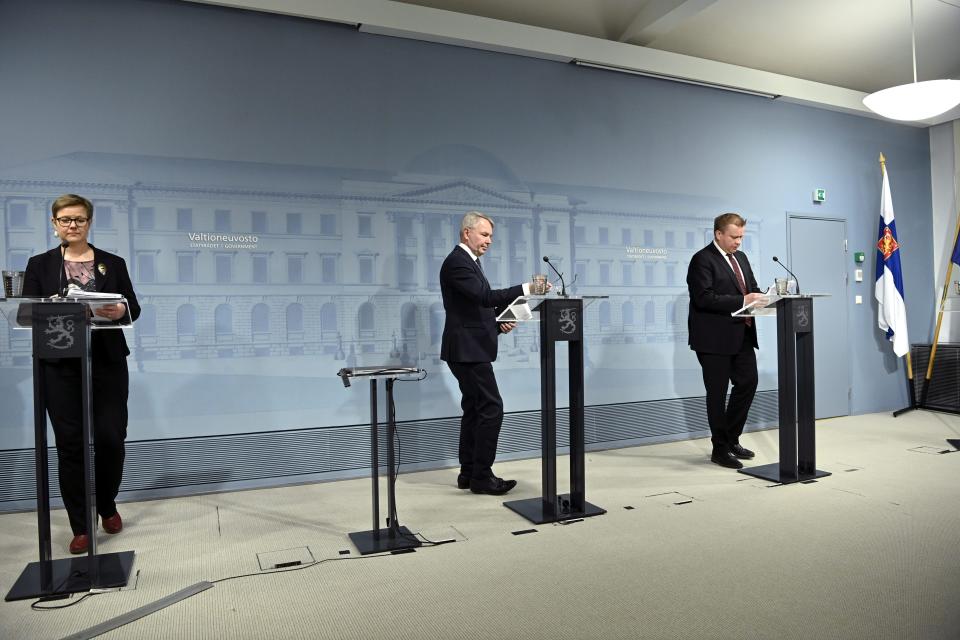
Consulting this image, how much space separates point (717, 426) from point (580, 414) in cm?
158

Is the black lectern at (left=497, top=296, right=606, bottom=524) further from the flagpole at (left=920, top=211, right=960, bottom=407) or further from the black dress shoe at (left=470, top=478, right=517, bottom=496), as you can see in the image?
the flagpole at (left=920, top=211, right=960, bottom=407)

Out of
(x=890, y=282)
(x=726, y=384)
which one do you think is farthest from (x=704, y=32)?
(x=890, y=282)

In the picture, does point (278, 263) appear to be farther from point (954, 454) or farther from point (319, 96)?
point (954, 454)

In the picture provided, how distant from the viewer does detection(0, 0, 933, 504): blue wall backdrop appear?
400cm

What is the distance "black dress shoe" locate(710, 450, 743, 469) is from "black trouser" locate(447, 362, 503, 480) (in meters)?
1.78

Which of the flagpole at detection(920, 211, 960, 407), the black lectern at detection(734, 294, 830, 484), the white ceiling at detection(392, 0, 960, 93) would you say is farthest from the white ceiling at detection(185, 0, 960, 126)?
the black lectern at detection(734, 294, 830, 484)

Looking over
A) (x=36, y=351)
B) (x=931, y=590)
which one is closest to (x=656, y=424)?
(x=931, y=590)

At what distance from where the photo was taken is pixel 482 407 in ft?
12.6

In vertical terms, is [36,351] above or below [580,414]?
above

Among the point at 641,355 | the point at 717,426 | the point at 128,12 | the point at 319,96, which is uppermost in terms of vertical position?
the point at 128,12

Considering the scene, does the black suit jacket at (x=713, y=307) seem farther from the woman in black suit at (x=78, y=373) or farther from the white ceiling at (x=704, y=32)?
the woman in black suit at (x=78, y=373)

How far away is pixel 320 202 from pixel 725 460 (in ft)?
10.9

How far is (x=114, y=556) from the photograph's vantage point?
3010 mm

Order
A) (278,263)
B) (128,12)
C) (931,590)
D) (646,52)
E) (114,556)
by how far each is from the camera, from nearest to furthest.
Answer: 1. (931,590)
2. (114,556)
3. (128,12)
4. (278,263)
5. (646,52)
